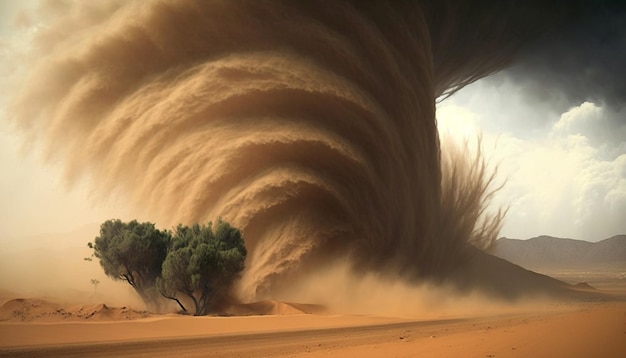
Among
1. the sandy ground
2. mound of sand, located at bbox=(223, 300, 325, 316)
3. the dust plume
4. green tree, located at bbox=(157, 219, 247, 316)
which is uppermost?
the dust plume

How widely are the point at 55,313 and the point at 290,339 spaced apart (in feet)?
40.1

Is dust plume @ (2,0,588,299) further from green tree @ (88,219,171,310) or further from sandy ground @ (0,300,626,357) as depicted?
sandy ground @ (0,300,626,357)

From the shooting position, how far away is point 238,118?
2984 cm

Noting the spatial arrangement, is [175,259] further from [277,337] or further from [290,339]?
[290,339]

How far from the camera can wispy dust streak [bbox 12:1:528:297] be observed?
2867 centimetres

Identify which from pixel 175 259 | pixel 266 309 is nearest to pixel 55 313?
pixel 175 259

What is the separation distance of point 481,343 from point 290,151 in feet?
66.1

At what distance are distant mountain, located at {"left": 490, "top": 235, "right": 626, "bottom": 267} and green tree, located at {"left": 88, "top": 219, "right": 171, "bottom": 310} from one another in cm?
15827

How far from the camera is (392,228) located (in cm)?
3416

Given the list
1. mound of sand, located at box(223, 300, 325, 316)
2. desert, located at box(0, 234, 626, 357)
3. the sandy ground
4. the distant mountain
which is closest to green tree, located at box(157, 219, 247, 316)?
mound of sand, located at box(223, 300, 325, 316)

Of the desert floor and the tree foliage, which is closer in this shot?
the desert floor

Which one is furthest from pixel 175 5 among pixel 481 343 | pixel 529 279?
pixel 529 279

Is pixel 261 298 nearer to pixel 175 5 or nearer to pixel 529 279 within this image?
pixel 175 5

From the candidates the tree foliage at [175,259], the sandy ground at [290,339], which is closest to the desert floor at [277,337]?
the sandy ground at [290,339]
